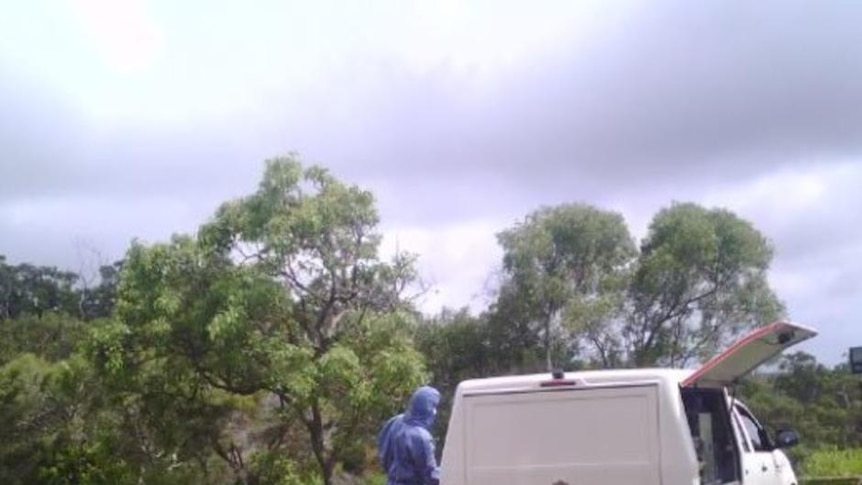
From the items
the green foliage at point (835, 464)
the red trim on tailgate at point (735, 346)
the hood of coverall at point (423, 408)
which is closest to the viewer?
the red trim on tailgate at point (735, 346)

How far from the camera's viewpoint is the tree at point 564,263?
23.3 m

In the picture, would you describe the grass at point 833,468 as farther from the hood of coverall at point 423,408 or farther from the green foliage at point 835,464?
the hood of coverall at point 423,408

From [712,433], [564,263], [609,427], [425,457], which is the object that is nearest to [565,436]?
[609,427]

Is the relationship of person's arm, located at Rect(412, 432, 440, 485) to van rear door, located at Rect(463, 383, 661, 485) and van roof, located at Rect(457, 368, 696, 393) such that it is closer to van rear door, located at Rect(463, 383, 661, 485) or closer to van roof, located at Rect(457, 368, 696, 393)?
van rear door, located at Rect(463, 383, 661, 485)

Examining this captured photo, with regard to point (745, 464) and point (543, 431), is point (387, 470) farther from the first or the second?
point (745, 464)

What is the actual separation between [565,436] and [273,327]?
8.25m

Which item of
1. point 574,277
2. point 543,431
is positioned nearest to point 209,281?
point 543,431

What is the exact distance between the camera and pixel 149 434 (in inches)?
671

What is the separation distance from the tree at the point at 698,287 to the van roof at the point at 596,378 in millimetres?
15126

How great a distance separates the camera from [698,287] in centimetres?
2412

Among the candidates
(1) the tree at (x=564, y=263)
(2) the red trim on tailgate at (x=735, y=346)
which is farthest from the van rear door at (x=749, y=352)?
(1) the tree at (x=564, y=263)

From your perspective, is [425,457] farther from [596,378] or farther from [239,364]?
[239,364]

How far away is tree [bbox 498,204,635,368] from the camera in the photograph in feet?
76.6

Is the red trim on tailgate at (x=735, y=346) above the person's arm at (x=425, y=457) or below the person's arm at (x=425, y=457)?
above
